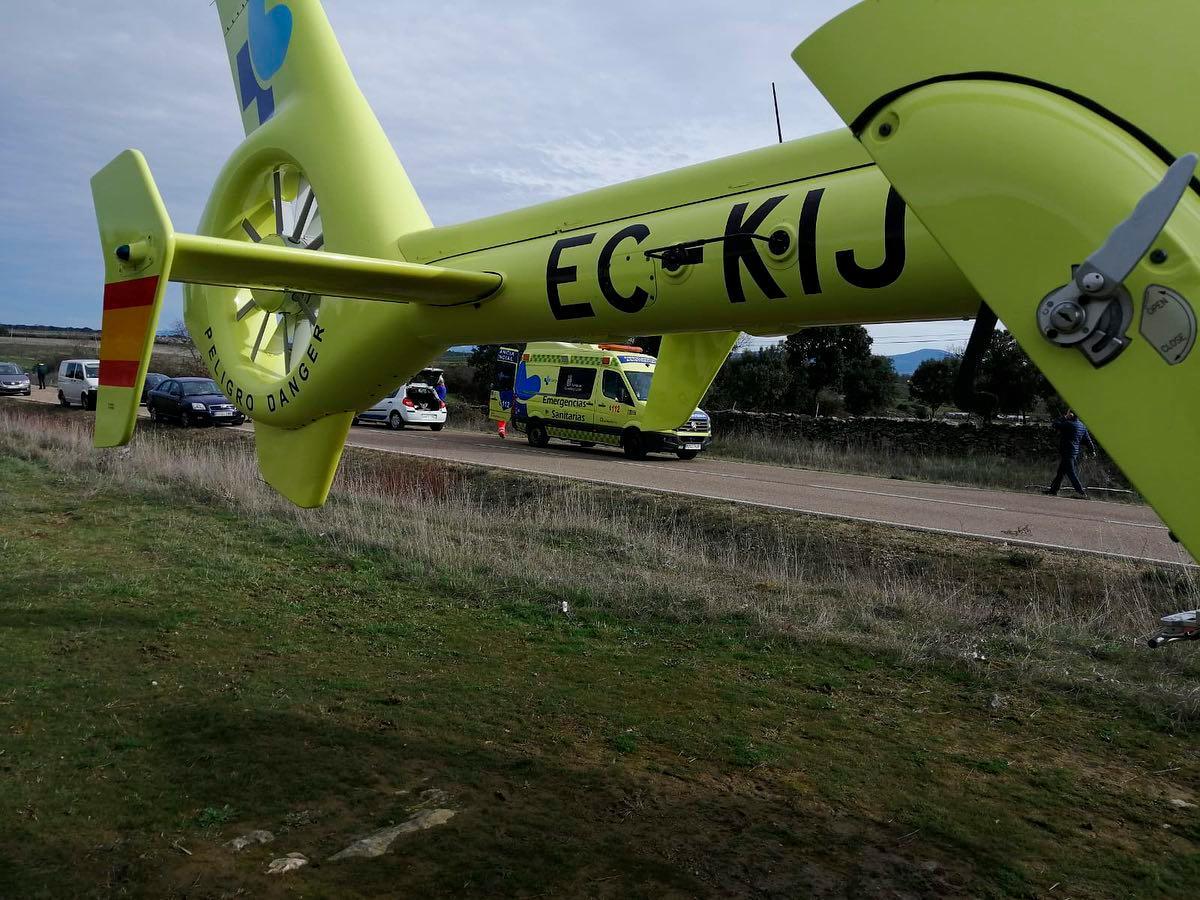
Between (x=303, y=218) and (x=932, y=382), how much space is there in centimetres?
2714

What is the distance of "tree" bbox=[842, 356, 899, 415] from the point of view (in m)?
30.8

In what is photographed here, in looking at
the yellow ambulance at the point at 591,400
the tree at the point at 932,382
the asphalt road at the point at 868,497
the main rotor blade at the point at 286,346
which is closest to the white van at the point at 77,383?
the asphalt road at the point at 868,497

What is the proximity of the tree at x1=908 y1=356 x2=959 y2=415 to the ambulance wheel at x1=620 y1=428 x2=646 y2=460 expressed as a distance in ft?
38.5

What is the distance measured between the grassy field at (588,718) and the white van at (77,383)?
973 inches

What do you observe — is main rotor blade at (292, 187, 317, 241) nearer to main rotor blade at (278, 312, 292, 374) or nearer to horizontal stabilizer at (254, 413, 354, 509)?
main rotor blade at (278, 312, 292, 374)

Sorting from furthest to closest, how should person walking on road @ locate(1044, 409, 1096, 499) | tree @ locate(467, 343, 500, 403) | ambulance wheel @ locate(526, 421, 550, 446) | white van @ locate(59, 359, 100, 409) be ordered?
tree @ locate(467, 343, 500, 403)
white van @ locate(59, 359, 100, 409)
ambulance wheel @ locate(526, 421, 550, 446)
person walking on road @ locate(1044, 409, 1096, 499)

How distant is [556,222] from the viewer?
4.28 m

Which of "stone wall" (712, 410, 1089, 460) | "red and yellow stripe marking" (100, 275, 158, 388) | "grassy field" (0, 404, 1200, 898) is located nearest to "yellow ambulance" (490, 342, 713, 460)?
"stone wall" (712, 410, 1089, 460)

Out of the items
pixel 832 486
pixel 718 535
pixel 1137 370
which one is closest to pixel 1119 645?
pixel 718 535

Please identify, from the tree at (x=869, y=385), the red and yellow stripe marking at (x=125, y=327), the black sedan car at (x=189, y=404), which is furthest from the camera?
the tree at (x=869, y=385)

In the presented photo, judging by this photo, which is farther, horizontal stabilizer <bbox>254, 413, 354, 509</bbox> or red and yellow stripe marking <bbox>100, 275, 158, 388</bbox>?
horizontal stabilizer <bbox>254, 413, 354, 509</bbox>

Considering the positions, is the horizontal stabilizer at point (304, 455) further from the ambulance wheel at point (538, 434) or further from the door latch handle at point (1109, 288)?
the ambulance wheel at point (538, 434)

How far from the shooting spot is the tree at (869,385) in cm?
3081

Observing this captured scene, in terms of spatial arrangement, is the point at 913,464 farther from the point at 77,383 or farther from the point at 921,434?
the point at 77,383
